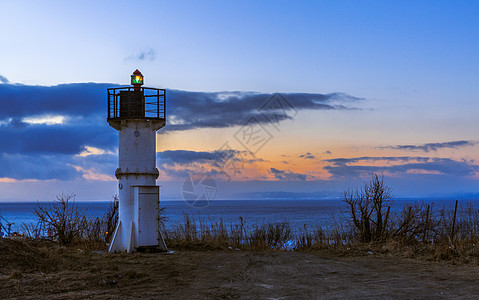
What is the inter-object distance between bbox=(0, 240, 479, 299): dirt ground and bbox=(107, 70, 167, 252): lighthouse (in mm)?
1097

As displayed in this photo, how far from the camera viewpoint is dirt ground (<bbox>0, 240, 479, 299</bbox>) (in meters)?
8.66

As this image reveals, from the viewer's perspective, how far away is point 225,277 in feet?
34.2

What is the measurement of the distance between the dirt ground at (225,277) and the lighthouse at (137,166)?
3.60ft

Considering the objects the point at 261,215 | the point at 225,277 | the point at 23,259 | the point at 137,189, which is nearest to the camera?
the point at 225,277

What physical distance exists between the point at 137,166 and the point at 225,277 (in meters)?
5.65

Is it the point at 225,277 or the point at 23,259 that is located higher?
the point at 23,259

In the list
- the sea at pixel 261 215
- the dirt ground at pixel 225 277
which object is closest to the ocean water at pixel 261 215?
the sea at pixel 261 215

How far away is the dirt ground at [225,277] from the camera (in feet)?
28.4

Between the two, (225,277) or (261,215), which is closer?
(225,277)

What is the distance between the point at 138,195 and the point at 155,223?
1025mm

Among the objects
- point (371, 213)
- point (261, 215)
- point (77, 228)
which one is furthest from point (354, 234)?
point (261, 215)

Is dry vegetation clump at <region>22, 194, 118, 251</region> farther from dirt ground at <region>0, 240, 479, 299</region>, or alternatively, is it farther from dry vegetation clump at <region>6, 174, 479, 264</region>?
dirt ground at <region>0, 240, 479, 299</region>

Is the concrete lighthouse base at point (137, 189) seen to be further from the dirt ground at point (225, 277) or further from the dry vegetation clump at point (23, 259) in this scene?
the dry vegetation clump at point (23, 259)

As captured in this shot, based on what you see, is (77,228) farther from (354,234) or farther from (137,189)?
(354,234)
